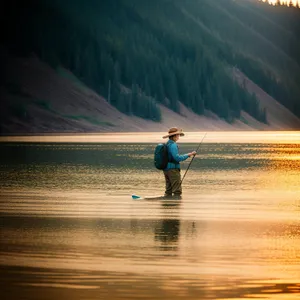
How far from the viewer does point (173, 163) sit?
22.0 m

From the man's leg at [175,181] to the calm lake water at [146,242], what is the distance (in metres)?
0.29

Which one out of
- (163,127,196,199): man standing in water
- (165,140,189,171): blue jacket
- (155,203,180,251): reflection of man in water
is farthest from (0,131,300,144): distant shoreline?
(155,203,180,251): reflection of man in water

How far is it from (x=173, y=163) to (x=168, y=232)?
6.06 m

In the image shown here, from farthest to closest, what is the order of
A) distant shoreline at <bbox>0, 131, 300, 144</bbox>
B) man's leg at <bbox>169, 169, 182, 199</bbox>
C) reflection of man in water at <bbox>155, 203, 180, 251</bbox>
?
distant shoreline at <bbox>0, 131, 300, 144</bbox> → man's leg at <bbox>169, 169, 182, 199</bbox> → reflection of man in water at <bbox>155, 203, 180, 251</bbox>

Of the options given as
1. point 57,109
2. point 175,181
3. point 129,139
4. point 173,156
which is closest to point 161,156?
point 173,156

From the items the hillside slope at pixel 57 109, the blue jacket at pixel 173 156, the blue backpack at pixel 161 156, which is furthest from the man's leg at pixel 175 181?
the hillside slope at pixel 57 109

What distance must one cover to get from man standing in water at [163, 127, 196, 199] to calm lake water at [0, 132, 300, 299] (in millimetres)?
Answer: 516

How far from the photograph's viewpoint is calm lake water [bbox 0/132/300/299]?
10.7 m

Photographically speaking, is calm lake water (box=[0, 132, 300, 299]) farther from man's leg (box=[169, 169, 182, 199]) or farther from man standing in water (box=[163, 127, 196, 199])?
man standing in water (box=[163, 127, 196, 199])

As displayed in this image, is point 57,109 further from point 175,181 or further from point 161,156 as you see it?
point 161,156

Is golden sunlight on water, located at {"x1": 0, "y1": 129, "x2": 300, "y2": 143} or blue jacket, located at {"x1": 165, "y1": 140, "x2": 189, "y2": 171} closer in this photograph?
blue jacket, located at {"x1": 165, "y1": 140, "x2": 189, "y2": 171}

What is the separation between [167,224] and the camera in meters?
17.3

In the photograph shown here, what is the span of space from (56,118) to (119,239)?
472 ft

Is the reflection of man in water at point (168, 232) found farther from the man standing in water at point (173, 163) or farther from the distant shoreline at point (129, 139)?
the distant shoreline at point (129, 139)
